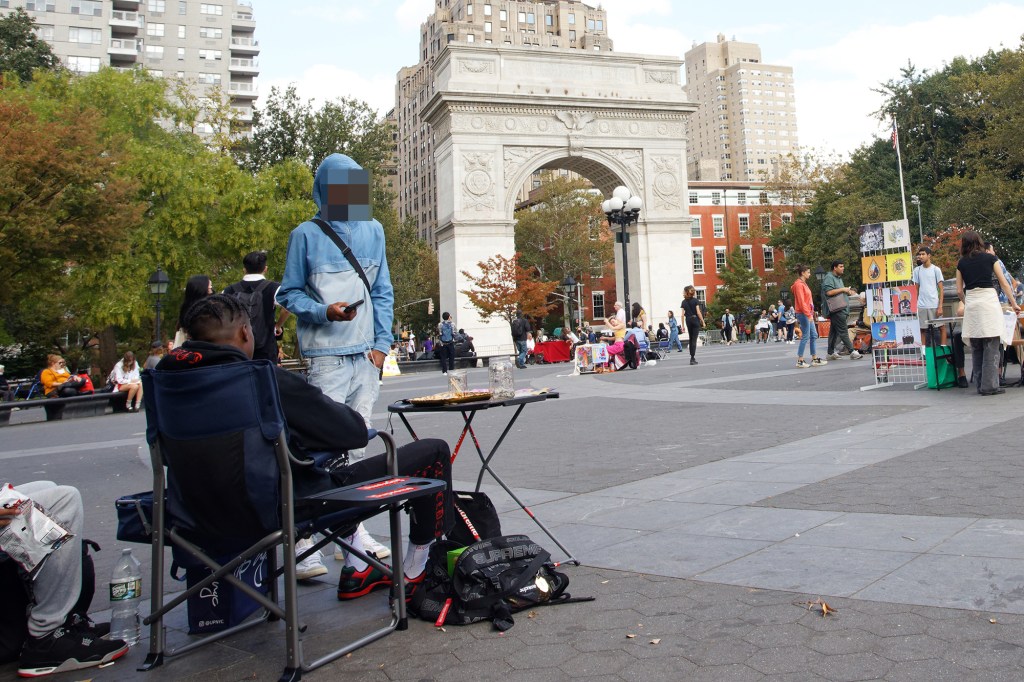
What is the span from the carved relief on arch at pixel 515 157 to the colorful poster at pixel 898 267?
2725 cm

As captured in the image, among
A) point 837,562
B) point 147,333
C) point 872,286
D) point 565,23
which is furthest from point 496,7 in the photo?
point 837,562

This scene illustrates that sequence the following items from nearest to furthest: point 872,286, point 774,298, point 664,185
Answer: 1. point 872,286
2. point 664,185
3. point 774,298

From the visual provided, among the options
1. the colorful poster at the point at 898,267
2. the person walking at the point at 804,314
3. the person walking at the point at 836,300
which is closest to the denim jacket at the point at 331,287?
the colorful poster at the point at 898,267

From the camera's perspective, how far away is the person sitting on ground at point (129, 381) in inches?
749

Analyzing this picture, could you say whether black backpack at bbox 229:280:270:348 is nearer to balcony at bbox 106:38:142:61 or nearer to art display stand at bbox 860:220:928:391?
art display stand at bbox 860:220:928:391

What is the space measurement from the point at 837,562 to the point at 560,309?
2639 inches

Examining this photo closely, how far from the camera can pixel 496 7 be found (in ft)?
333

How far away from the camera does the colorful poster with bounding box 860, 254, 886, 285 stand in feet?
39.6

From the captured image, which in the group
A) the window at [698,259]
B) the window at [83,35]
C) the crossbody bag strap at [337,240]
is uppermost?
the window at [83,35]

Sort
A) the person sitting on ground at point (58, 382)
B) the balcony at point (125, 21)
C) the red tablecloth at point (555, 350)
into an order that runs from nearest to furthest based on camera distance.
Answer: the person sitting on ground at point (58, 382)
the red tablecloth at point (555, 350)
the balcony at point (125, 21)

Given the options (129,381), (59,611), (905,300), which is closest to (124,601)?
(59,611)

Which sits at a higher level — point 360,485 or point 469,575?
point 360,485

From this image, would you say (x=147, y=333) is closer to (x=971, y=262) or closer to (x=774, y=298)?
(x=971, y=262)

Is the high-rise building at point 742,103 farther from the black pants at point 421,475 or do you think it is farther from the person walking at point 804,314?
the black pants at point 421,475
